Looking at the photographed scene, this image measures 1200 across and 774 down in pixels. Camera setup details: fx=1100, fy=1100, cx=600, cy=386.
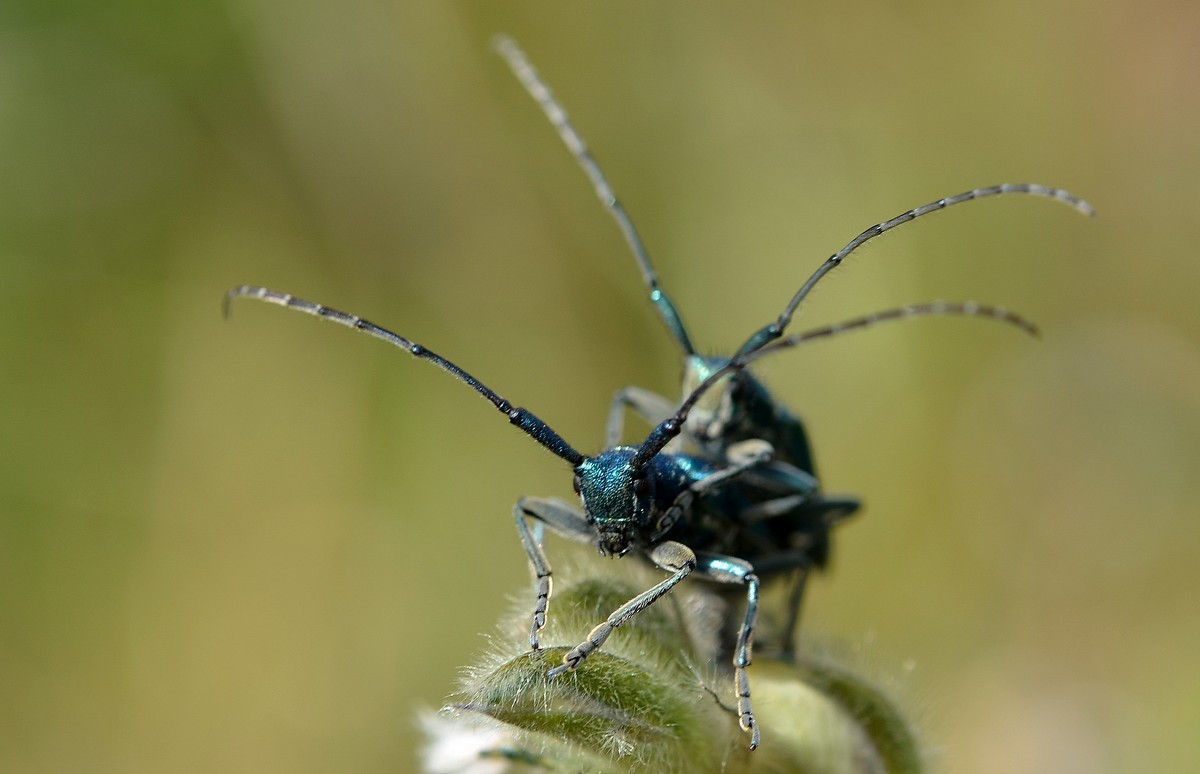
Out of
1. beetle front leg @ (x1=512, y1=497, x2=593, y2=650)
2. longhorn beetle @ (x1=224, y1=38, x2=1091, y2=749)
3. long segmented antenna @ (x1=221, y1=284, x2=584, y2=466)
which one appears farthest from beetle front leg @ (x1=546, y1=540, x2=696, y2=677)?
long segmented antenna @ (x1=221, y1=284, x2=584, y2=466)

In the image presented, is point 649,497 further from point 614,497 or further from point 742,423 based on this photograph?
point 742,423

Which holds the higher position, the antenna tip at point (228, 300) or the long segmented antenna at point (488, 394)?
the antenna tip at point (228, 300)

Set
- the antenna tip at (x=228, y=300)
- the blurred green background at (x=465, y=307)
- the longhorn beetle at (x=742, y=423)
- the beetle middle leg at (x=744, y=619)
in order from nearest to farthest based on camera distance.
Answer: the beetle middle leg at (x=744, y=619) < the antenna tip at (x=228, y=300) < the longhorn beetle at (x=742, y=423) < the blurred green background at (x=465, y=307)

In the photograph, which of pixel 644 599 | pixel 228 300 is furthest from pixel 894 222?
pixel 228 300

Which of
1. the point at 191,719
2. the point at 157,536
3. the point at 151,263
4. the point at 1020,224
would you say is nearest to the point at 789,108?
the point at 1020,224

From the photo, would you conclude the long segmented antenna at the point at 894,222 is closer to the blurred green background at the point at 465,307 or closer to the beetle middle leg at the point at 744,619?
the beetle middle leg at the point at 744,619

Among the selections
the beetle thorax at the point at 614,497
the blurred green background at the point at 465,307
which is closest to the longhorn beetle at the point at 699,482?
the beetle thorax at the point at 614,497
